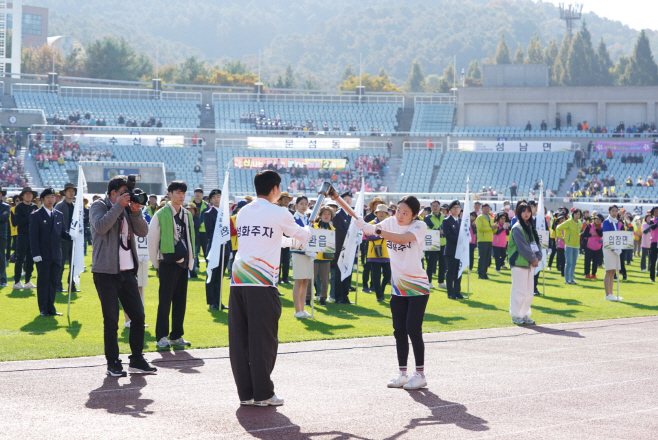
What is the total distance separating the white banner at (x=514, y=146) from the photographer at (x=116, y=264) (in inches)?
1900

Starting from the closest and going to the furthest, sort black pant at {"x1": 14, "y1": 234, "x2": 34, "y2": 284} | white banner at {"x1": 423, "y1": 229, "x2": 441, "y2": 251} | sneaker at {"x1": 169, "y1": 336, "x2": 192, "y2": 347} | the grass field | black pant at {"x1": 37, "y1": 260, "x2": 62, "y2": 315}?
sneaker at {"x1": 169, "y1": 336, "x2": 192, "y2": 347} < the grass field < black pant at {"x1": 37, "y1": 260, "x2": 62, "y2": 315} < black pant at {"x1": 14, "y1": 234, "x2": 34, "y2": 284} < white banner at {"x1": 423, "y1": 229, "x2": 441, "y2": 251}

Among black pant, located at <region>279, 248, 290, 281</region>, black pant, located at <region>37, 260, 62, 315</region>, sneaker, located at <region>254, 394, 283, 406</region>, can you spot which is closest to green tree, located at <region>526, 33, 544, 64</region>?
black pant, located at <region>279, 248, 290, 281</region>

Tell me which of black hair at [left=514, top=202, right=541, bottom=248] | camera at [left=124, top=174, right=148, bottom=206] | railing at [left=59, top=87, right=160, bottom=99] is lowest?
black hair at [left=514, top=202, right=541, bottom=248]

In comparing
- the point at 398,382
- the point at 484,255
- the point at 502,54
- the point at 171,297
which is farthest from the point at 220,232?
the point at 502,54

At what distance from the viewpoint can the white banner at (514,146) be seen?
53281mm

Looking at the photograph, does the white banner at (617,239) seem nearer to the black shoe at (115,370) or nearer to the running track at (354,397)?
the running track at (354,397)

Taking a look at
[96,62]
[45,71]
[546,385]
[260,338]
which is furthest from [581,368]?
[45,71]

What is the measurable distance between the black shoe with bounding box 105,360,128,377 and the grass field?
4.03 feet

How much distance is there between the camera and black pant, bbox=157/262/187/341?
9.22m

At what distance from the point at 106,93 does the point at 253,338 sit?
197ft

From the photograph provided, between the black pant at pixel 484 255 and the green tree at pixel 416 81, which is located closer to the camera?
the black pant at pixel 484 255

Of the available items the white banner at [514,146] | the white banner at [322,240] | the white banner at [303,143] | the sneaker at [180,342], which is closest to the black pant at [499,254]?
the white banner at [322,240]

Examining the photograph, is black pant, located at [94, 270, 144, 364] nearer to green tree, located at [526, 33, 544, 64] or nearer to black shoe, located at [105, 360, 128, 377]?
black shoe, located at [105, 360, 128, 377]

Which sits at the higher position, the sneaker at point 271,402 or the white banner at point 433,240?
the white banner at point 433,240
